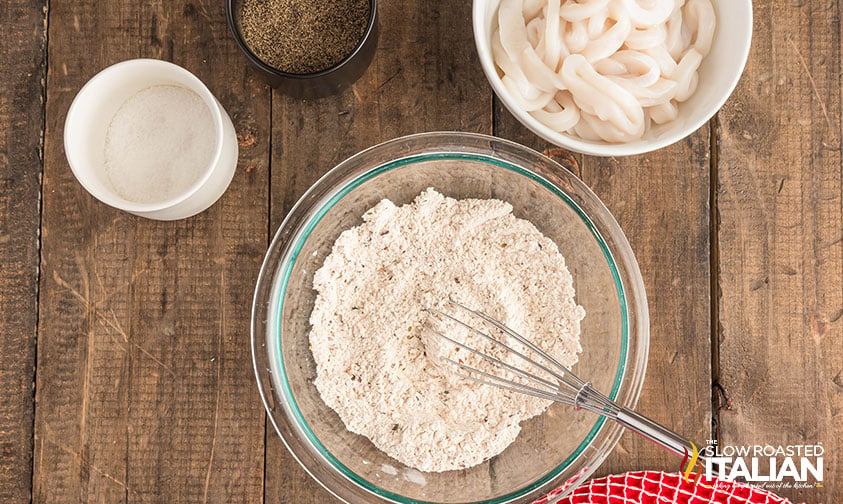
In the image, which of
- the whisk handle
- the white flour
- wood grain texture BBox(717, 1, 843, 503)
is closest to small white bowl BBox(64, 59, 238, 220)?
the white flour

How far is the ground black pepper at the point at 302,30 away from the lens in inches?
32.7

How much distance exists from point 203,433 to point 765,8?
996 mm

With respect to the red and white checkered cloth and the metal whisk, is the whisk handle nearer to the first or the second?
the metal whisk

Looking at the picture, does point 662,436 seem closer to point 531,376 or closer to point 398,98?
point 531,376

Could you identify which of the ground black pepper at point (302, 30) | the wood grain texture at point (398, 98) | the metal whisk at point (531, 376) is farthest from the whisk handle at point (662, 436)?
the ground black pepper at point (302, 30)

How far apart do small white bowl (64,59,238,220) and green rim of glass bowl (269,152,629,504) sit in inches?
5.4

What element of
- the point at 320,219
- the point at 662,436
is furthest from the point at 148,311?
the point at 662,436

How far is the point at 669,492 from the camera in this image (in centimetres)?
90

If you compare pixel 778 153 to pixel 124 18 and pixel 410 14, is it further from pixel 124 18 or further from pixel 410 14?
pixel 124 18

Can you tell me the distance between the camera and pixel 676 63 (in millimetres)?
803

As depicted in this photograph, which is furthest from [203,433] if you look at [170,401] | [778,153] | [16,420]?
[778,153]

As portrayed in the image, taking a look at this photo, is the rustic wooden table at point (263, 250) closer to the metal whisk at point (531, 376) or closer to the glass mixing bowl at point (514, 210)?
the glass mixing bowl at point (514, 210)

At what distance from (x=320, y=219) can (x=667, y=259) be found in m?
0.49

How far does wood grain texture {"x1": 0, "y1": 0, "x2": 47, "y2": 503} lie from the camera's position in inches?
36.4
